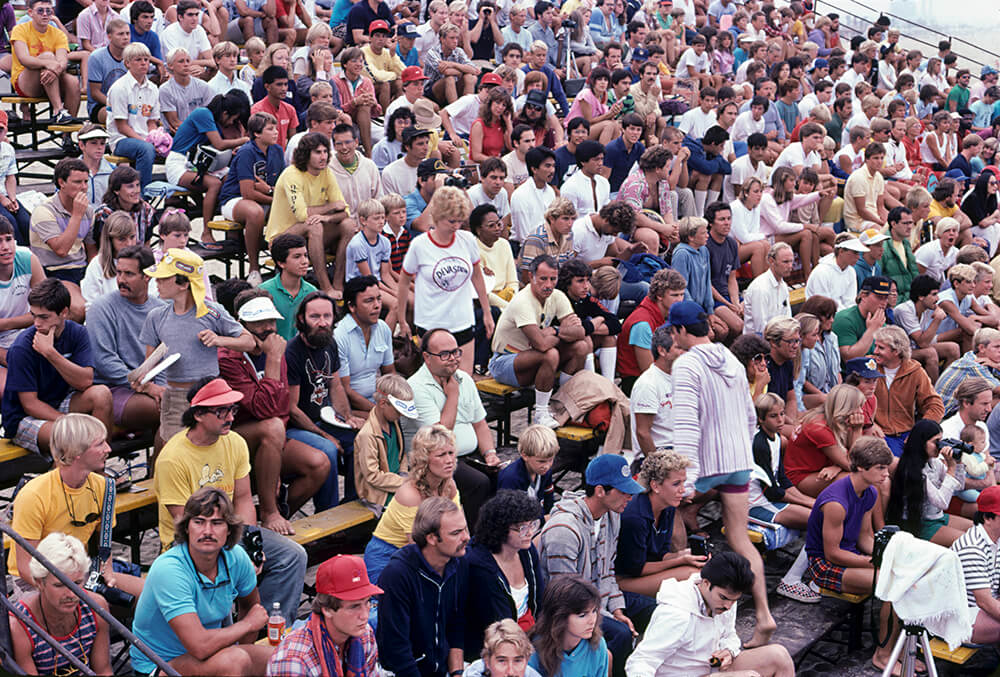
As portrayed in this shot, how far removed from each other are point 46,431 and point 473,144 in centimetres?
645

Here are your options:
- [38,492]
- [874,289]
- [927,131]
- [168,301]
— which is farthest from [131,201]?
[927,131]

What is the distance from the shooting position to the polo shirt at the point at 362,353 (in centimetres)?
762

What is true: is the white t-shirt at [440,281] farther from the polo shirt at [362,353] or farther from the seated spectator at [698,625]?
the seated spectator at [698,625]

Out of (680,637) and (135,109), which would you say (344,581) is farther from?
(135,109)

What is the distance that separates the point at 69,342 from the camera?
6.79 meters

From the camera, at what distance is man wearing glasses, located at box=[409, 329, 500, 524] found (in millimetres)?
7191

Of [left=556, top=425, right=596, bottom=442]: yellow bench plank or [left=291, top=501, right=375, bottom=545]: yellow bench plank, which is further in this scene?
[left=556, top=425, right=596, bottom=442]: yellow bench plank

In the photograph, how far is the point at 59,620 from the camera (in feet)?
17.4

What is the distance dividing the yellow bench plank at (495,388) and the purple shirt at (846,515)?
92.0 inches

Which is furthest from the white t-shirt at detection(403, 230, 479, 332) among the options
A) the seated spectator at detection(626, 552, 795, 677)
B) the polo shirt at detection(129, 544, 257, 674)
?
the polo shirt at detection(129, 544, 257, 674)

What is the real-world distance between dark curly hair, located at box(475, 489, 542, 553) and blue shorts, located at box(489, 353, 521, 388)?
2773mm

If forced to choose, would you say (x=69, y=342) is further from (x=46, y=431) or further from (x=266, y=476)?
(x=266, y=476)

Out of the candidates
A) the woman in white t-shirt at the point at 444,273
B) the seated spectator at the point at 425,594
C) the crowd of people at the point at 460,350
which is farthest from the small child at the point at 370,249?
the seated spectator at the point at 425,594

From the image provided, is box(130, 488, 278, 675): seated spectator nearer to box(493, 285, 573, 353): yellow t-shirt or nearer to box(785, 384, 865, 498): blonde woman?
box(493, 285, 573, 353): yellow t-shirt
